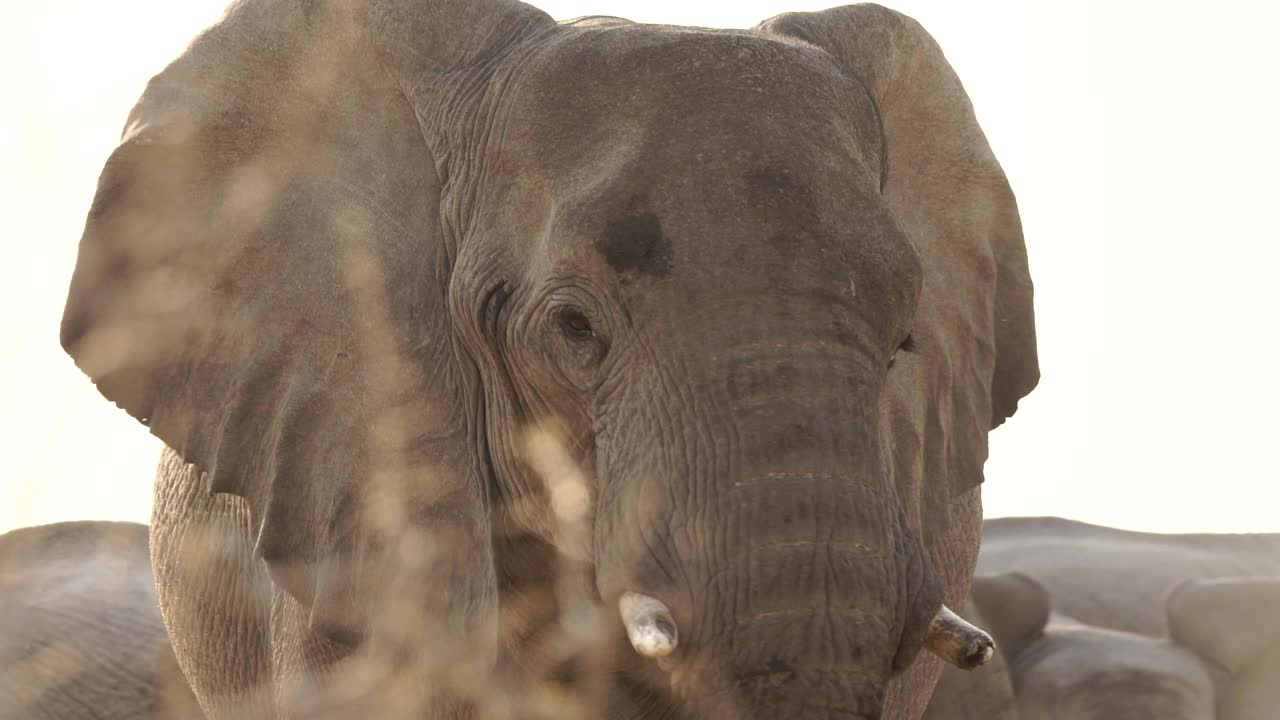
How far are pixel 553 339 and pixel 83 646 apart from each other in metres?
4.45

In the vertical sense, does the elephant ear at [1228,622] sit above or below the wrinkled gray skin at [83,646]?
above

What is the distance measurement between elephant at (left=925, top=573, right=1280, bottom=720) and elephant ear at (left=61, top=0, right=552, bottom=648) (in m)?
2.76

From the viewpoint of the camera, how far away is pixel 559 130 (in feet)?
11.9

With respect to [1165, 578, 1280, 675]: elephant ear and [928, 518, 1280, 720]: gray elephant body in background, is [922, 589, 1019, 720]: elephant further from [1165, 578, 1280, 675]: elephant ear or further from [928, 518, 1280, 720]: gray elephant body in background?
[1165, 578, 1280, 675]: elephant ear

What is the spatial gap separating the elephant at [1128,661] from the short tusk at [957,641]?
2956mm

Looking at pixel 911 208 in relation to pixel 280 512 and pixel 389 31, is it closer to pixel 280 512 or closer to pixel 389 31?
pixel 389 31

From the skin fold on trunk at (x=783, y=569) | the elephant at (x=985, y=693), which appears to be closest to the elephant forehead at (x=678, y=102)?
the skin fold on trunk at (x=783, y=569)

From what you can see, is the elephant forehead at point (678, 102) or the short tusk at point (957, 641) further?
the elephant forehead at point (678, 102)

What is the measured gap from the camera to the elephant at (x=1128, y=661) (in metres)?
6.34

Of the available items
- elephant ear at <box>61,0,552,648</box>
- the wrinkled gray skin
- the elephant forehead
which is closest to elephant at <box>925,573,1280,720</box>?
the wrinkled gray skin

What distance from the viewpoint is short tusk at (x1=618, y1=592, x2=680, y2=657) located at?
3.09 metres

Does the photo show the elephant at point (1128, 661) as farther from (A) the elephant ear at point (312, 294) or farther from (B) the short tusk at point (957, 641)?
(B) the short tusk at point (957, 641)

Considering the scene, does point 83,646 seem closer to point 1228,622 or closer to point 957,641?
point 1228,622

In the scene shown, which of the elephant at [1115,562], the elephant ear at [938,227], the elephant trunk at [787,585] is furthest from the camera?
the elephant at [1115,562]
